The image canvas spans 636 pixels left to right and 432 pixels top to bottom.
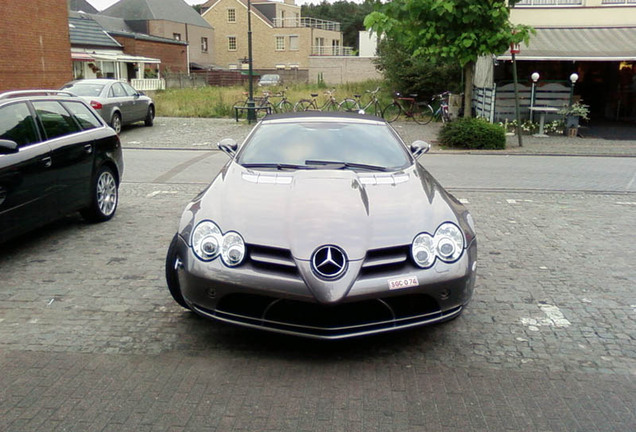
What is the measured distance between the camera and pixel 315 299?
152 inches

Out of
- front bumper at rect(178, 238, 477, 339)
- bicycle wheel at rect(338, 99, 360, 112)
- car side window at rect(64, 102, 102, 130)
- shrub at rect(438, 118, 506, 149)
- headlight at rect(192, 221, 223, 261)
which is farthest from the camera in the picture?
bicycle wheel at rect(338, 99, 360, 112)

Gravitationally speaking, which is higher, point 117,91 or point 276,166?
point 117,91

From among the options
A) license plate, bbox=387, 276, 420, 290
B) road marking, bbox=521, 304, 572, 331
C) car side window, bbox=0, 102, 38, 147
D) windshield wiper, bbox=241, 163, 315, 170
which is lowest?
road marking, bbox=521, 304, 572, 331

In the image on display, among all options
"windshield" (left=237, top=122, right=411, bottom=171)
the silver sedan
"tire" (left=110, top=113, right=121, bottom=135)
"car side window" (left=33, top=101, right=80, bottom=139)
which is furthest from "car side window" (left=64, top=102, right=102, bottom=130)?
"tire" (left=110, top=113, right=121, bottom=135)

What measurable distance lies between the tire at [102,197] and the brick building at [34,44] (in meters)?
16.5

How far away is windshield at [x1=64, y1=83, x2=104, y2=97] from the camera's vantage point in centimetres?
1786

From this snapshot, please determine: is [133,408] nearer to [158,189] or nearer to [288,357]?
[288,357]

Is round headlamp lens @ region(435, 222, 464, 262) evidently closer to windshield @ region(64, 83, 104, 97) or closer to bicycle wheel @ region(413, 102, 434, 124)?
windshield @ region(64, 83, 104, 97)

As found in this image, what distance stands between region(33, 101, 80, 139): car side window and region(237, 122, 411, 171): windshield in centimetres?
252

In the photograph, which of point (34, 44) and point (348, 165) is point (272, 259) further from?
point (34, 44)

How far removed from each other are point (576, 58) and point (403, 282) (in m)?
18.1

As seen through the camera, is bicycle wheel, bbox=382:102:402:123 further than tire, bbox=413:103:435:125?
Yes

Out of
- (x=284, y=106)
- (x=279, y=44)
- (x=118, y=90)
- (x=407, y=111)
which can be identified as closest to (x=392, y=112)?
(x=407, y=111)

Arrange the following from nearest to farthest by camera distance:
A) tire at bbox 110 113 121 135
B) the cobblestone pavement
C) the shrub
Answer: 1. the cobblestone pavement
2. the shrub
3. tire at bbox 110 113 121 135
